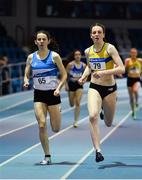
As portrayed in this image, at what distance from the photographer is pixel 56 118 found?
35.0ft

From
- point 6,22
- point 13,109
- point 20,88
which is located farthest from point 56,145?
point 6,22

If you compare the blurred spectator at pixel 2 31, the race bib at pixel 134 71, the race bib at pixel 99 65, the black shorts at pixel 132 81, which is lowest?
the blurred spectator at pixel 2 31

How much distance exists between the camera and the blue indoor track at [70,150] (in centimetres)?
991

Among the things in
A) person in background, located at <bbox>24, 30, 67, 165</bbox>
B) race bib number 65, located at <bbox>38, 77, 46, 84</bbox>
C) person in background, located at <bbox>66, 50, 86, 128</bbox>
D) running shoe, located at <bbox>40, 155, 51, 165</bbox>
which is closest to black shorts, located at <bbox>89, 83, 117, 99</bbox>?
person in background, located at <bbox>24, 30, 67, 165</bbox>

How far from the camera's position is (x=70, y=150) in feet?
41.5

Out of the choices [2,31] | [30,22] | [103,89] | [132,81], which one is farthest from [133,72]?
[30,22]

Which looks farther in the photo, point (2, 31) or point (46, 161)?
point (2, 31)

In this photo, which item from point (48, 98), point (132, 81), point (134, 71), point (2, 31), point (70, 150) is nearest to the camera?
point (48, 98)

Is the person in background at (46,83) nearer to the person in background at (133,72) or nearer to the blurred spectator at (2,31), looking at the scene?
the person in background at (133,72)

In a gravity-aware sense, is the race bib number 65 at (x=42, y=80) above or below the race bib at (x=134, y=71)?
above

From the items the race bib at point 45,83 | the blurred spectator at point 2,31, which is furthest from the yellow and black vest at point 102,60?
the blurred spectator at point 2,31

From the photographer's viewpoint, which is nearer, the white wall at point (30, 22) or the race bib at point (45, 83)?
the race bib at point (45, 83)

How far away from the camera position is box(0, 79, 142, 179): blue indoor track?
32.5 feet

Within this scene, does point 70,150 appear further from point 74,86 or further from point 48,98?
point 74,86
